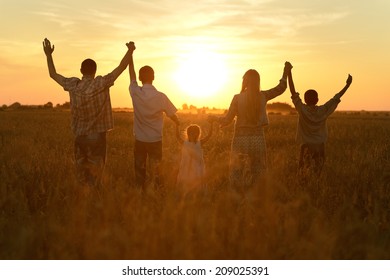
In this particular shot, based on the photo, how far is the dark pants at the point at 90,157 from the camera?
6.41 m

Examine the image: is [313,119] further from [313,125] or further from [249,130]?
[249,130]

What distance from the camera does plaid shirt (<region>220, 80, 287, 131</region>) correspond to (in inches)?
264

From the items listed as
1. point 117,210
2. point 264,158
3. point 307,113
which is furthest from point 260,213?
point 307,113

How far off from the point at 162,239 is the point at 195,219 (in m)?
0.35

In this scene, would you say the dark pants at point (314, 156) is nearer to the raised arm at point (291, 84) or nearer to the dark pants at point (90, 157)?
the raised arm at point (291, 84)

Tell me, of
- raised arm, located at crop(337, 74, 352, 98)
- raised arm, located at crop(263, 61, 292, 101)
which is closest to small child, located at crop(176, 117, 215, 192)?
raised arm, located at crop(263, 61, 292, 101)

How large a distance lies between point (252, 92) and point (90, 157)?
7.80ft

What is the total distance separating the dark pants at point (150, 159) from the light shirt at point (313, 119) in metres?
2.50

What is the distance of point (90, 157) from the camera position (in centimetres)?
641

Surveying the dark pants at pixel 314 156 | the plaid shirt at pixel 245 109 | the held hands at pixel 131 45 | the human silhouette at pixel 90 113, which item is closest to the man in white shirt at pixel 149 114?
the held hands at pixel 131 45

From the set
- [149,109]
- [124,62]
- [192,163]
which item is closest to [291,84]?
[192,163]

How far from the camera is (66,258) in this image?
4160 mm
